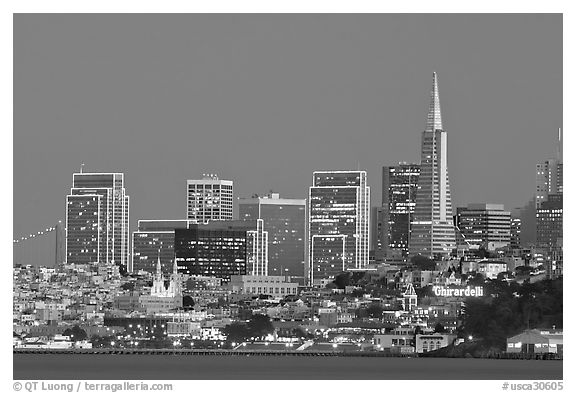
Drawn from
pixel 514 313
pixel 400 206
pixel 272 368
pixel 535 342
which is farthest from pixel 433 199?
pixel 272 368

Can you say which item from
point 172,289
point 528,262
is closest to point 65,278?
point 172,289

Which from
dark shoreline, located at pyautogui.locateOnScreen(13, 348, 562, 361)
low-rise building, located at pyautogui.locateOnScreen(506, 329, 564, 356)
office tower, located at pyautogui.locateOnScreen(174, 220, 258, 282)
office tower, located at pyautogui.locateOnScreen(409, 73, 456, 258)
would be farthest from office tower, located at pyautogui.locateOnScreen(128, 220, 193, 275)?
low-rise building, located at pyautogui.locateOnScreen(506, 329, 564, 356)

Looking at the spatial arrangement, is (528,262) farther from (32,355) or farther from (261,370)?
(261,370)

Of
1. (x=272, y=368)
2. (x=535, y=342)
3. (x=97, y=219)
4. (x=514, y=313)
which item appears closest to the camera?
(x=272, y=368)

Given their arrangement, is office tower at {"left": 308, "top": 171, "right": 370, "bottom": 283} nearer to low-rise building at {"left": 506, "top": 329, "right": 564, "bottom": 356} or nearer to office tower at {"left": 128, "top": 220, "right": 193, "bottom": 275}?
office tower at {"left": 128, "top": 220, "right": 193, "bottom": 275}

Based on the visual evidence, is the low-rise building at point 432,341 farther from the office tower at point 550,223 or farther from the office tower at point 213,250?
the office tower at point 213,250

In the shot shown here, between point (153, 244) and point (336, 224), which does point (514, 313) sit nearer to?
point (336, 224)
